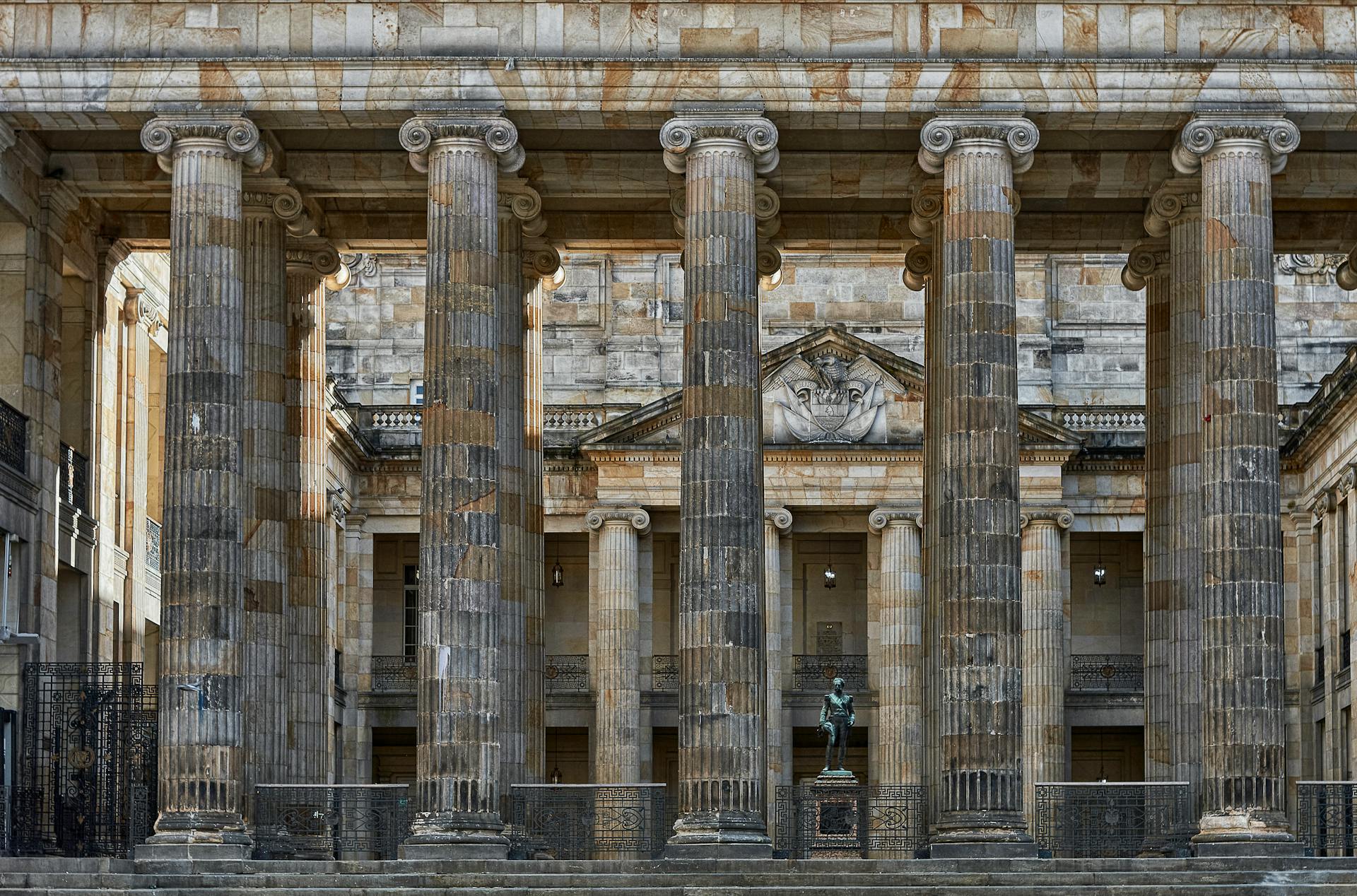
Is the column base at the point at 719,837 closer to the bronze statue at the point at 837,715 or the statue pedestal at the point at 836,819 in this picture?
the statue pedestal at the point at 836,819

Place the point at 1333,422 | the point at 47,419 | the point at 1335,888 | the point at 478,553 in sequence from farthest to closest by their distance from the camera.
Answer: the point at 1333,422 < the point at 47,419 < the point at 478,553 < the point at 1335,888

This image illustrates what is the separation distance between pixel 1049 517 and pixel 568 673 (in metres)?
12.6

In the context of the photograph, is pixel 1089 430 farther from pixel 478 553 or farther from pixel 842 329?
pixel 478 553

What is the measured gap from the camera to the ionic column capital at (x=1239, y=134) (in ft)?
141

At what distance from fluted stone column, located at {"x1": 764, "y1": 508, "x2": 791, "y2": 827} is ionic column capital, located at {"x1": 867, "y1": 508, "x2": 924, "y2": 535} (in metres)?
2.03

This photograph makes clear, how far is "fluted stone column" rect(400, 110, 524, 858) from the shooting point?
41.4 meters

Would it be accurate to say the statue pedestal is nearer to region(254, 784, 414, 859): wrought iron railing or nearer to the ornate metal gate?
region(254, 784, 414, 859): wrought iron railing

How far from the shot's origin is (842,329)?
68.3 metres

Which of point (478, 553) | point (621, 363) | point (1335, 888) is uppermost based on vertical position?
point (621, 363)

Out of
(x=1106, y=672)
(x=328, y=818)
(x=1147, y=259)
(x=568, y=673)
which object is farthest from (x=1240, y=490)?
(x=568, y=673)

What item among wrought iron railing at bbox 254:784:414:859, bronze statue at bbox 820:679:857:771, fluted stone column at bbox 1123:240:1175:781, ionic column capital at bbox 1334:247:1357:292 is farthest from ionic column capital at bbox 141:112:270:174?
ionic column capital at bbox 1334:247:1357:292

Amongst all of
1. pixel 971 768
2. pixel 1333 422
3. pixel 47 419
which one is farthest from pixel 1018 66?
pixel 1333 422

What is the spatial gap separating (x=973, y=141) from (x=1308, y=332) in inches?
1190

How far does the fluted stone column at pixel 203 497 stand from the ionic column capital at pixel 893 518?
27.3 metres
